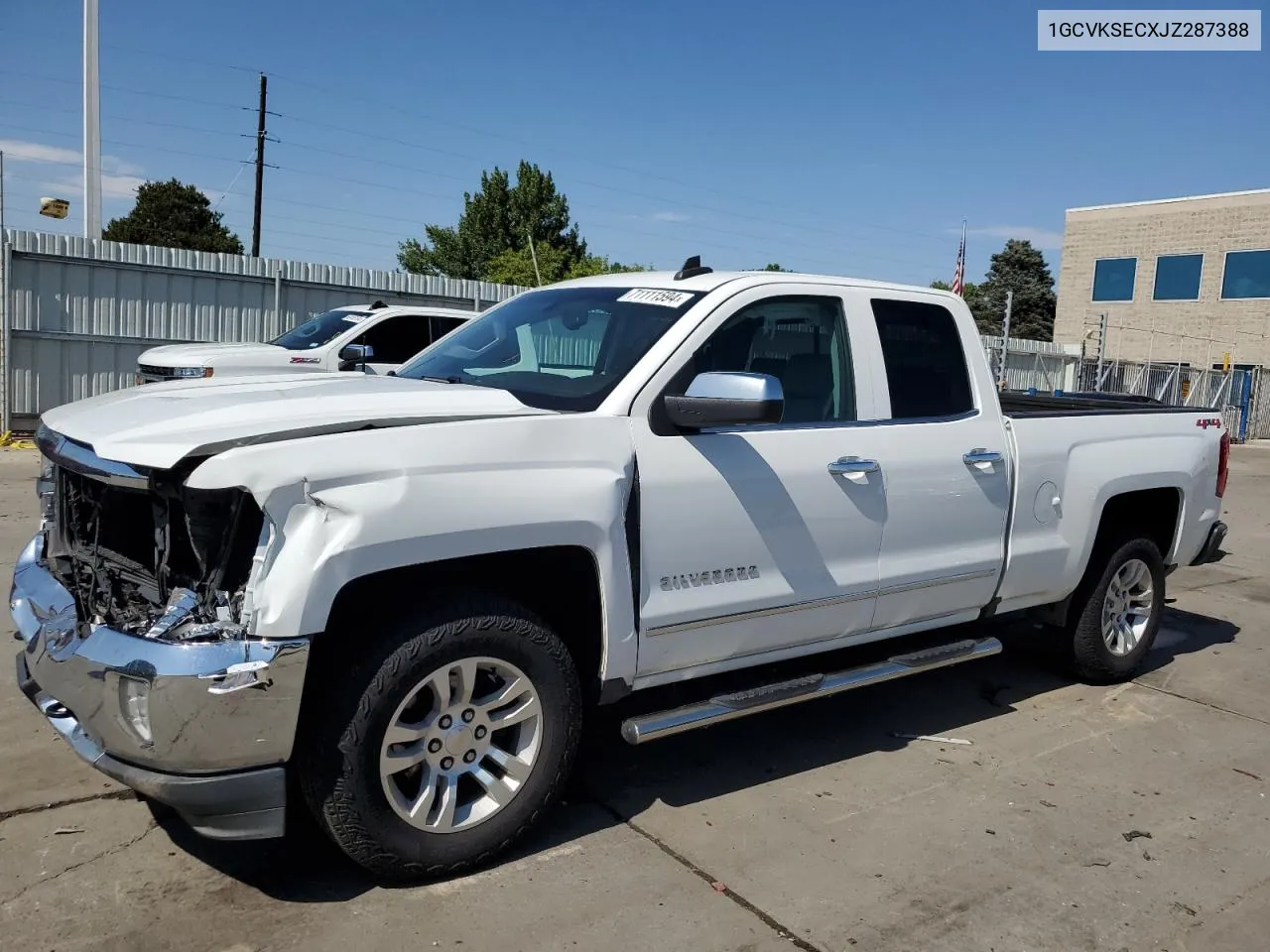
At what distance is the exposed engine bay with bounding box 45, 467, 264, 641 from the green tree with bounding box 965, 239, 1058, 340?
74.8 meters

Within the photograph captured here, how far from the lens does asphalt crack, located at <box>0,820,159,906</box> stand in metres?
3.11

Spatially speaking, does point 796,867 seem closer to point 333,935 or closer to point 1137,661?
point 333,935

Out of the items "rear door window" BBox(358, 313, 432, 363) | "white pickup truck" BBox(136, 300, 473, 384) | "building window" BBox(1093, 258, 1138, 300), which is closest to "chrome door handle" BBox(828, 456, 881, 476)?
"white pickup truck" BBox(136, 300, 473, 384)

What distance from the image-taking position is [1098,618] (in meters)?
5.47

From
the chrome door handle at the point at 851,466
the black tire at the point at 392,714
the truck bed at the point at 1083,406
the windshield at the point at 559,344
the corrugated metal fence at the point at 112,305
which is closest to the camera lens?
the black tire at the point at 392,714

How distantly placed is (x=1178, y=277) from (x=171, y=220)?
143 ft

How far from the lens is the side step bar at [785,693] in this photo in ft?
11.8

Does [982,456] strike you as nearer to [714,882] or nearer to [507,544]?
[714,882]

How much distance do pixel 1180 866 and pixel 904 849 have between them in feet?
3.11

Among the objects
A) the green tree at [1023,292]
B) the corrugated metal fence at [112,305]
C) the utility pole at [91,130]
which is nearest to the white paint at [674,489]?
the corrugated metal fence at [112,305]

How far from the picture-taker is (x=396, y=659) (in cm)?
305

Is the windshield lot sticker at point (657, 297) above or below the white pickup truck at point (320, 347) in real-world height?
above

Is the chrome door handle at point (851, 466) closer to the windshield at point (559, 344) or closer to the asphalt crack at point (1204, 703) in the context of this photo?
the windshield at point (559, 344)

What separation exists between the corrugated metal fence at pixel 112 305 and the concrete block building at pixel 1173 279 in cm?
2805
